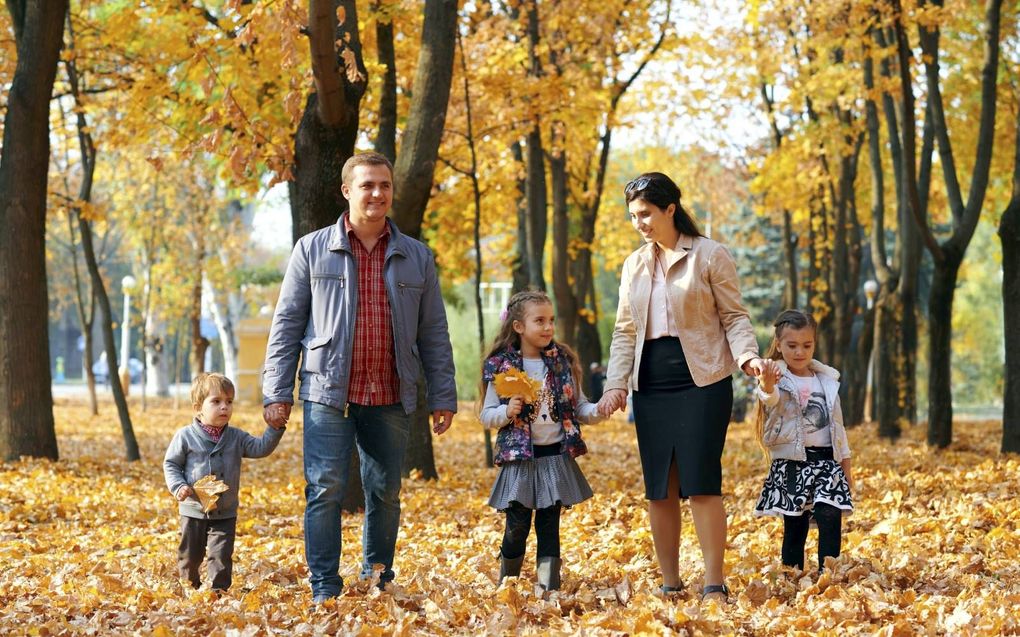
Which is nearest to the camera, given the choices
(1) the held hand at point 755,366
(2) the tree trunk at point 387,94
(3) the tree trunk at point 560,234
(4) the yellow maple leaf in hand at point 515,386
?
(1) the held hand at point 755,366

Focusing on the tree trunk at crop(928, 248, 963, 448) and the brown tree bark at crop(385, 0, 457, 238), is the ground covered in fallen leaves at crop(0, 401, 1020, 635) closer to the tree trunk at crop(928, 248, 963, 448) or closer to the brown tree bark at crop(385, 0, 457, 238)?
the tree trunk at crop(928, 248, 963, 448)

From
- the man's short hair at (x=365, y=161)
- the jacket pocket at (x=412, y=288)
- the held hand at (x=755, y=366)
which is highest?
the man's short hair at (x=365, y=161)

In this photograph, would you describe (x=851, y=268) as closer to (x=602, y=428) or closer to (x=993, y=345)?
(x=602, y=428)

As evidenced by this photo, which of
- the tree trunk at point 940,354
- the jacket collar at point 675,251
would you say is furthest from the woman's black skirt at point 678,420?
the tree trunk at point 940,354

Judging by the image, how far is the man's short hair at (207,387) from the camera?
632cm

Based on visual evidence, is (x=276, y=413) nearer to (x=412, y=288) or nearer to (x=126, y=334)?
(x=412, y=288)

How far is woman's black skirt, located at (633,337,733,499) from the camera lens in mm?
5812

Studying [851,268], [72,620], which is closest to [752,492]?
[72,620]

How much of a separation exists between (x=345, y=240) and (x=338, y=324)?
1.33 feet

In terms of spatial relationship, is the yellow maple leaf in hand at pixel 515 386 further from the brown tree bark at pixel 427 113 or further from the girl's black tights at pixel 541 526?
the brown tree bark at pixel 427 113

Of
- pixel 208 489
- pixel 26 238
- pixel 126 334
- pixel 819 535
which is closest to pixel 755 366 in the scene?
pixel 819 535

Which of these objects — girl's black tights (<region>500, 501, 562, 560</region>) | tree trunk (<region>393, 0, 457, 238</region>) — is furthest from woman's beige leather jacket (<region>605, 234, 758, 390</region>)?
tree trunk (<region>393, 0, 457, 238</region>)

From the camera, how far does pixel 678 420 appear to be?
5867 millimetres

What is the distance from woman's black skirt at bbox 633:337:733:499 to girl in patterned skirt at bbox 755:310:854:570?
594 mm
